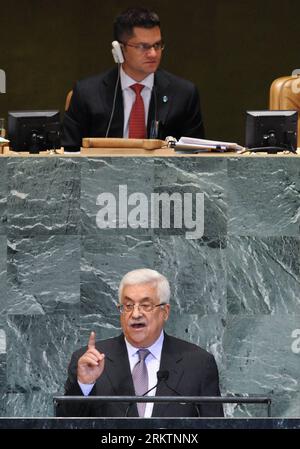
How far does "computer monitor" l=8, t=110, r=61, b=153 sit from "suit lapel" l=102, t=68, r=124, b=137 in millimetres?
595

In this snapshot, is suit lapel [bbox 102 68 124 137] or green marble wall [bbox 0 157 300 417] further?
suit lapel [bbox 102 68 124 137]

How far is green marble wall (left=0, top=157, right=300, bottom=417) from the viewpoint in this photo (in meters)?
4.10

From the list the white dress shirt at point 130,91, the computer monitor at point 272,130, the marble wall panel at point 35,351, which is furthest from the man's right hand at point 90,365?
the white dress shirt at point 130,91

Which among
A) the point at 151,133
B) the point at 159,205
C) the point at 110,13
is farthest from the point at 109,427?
the point at 110,13

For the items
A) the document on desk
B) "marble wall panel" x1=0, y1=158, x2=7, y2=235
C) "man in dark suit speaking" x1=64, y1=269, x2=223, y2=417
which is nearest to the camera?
"man in dark suit speaking" x1=64, y1=269, x2=223, y2=417

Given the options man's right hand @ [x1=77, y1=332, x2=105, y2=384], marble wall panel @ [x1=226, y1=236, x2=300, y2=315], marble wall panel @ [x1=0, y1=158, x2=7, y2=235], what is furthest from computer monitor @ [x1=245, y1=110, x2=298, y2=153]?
man's right hand @ [x1=77, y1=332, x2=105, y2=384]

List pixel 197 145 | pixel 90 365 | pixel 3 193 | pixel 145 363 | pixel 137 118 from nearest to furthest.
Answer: pixel 90 365 → pixel 145 363 → pixel 3 193 → pixel 197 145 → pixel 137 118

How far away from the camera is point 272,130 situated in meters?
4.46

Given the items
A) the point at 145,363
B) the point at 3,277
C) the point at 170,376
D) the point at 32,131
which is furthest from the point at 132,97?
the point at 170,376

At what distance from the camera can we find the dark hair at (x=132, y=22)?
505 cm

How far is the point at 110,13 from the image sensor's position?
7.45m

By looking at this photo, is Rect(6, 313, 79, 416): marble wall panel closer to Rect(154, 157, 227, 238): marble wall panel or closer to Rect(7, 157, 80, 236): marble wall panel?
Rect(7, 157, 80, 236): marble wall panel

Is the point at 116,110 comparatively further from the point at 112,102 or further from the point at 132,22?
the point at 132,22

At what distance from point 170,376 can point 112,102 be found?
1.93 meters
